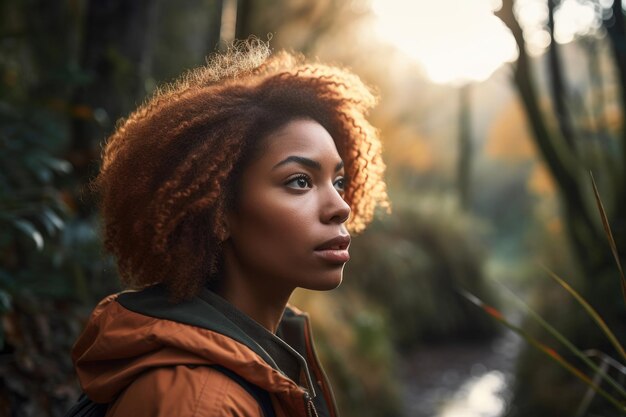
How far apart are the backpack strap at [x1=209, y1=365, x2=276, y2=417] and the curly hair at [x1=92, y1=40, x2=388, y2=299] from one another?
245 millimetres

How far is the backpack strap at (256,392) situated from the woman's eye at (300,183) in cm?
50

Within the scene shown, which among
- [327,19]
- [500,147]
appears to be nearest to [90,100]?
[327,19]

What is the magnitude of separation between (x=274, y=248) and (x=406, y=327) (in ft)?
25.1

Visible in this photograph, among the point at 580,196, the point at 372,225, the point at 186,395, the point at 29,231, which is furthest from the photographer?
the point at 372,225

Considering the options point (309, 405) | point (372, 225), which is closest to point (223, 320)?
point (309, 405)

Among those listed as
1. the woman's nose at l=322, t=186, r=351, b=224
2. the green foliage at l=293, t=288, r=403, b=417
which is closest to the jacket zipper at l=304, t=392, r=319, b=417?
the woman's nose at l=322, t=186, r=351, b=224

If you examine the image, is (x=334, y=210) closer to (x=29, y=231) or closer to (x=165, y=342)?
(x=165, y=342)

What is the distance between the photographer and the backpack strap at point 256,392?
4.25 feet

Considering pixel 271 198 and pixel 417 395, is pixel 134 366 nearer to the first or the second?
pixel 271 198

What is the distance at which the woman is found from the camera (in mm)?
1399

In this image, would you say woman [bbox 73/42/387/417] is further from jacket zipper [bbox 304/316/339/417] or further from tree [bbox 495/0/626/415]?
tree [bbox 495/0/626/415]

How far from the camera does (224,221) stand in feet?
5.20

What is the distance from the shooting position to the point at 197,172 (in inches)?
61.1

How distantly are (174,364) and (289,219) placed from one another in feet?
1.49
